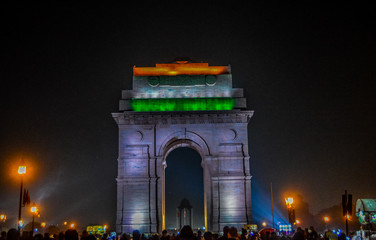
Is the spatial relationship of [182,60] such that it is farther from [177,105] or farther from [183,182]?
[183,182]

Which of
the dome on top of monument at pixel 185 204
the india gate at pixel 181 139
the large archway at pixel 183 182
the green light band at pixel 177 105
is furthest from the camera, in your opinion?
the large archway at pixel 183 182

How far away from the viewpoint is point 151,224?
124 feet

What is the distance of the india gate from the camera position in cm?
3838

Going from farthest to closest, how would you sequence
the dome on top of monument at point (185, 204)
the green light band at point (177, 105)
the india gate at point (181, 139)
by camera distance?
the dome on top of monument at point (185, 204), the green light band at point (177, 105), the india gate at point (181, 139)

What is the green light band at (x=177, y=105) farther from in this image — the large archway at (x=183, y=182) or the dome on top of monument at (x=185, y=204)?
the dome on top of monument at (x=185, y=204)

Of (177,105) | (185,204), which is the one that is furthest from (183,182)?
(177,105)

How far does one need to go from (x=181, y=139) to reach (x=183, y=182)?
18.2 m

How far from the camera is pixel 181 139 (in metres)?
41.0

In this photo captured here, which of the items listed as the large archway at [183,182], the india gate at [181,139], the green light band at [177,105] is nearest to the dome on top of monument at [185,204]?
the large archway at [183,182]

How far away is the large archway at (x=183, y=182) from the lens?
183 ft

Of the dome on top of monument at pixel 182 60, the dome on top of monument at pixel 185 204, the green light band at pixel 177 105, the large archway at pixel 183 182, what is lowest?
the dome on top of monument at pixel 185 204

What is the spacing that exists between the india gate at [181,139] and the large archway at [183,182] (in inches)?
637

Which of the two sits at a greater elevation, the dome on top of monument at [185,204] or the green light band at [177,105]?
the green light band at [177,105]

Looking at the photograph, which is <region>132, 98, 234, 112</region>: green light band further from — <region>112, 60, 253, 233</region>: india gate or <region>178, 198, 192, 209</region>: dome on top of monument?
<region>178, 198, 192, 209</region>: dome on top of monument
